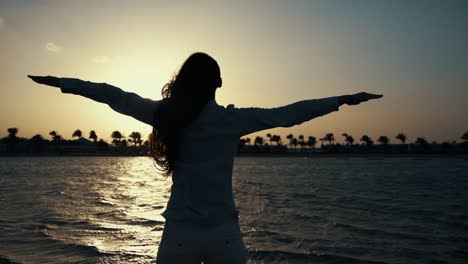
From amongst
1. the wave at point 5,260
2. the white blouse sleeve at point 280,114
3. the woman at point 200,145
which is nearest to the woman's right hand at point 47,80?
the woman at point 200,145

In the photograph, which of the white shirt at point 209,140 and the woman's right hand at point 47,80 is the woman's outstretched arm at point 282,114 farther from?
the woman's right hand at point 47,80

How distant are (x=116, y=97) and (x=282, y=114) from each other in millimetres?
1124

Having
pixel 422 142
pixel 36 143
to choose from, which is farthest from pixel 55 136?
pixel 422 142

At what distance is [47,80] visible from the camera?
2.61 meters

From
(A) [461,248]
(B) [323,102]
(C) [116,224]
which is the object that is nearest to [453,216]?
(A) [461,248]

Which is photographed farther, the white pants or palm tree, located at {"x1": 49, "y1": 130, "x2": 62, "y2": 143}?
palm tree, located at {"x1": 49, "y1": 130, "x2": 62, "y2": 143}

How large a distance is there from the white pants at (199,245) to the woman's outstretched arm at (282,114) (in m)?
0.68

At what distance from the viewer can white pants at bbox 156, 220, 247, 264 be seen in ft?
7.73

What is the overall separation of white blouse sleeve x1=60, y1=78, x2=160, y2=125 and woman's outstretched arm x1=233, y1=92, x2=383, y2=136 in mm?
605

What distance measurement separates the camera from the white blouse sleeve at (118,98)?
7.91 ft

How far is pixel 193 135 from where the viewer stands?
7.75 feet

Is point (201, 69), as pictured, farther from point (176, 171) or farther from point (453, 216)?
point (453, 216)

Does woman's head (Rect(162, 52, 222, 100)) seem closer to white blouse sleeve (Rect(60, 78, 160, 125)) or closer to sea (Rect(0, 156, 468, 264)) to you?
white blouse sleeve (Rect(60, 78, 160, 125))

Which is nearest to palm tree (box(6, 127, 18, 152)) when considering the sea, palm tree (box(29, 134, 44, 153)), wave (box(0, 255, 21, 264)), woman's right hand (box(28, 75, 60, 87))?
palm tree (box(29, 134, 44, 153))
